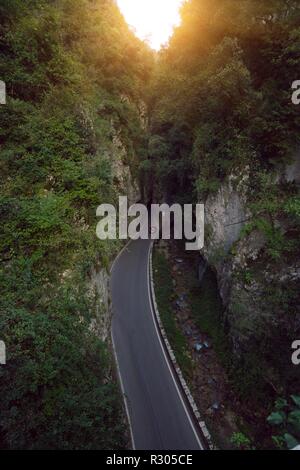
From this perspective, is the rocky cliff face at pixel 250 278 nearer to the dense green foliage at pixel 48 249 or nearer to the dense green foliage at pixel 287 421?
the dense green foliage at pixel 287 421

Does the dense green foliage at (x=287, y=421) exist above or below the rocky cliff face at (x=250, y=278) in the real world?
below

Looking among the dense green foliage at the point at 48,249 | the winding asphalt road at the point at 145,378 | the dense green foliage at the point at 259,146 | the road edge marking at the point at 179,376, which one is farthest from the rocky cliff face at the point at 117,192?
the dense green foliage at the point at 259,146

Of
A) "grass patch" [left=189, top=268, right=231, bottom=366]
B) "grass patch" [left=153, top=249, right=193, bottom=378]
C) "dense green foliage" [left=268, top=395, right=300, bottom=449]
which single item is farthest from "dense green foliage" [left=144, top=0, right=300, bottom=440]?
"grass patch" [left=153, top=249, right=193, bottom=378]

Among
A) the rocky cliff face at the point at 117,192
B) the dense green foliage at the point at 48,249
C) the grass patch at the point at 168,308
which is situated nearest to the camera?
the dense green foliage at the point at 48,249

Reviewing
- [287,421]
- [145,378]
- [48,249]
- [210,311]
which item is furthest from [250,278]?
[48,249]

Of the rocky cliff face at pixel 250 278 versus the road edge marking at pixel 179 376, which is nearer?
the road edge marking at pixel 179 376

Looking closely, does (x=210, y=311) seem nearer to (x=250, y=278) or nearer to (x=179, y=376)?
(x=250, y=278)
